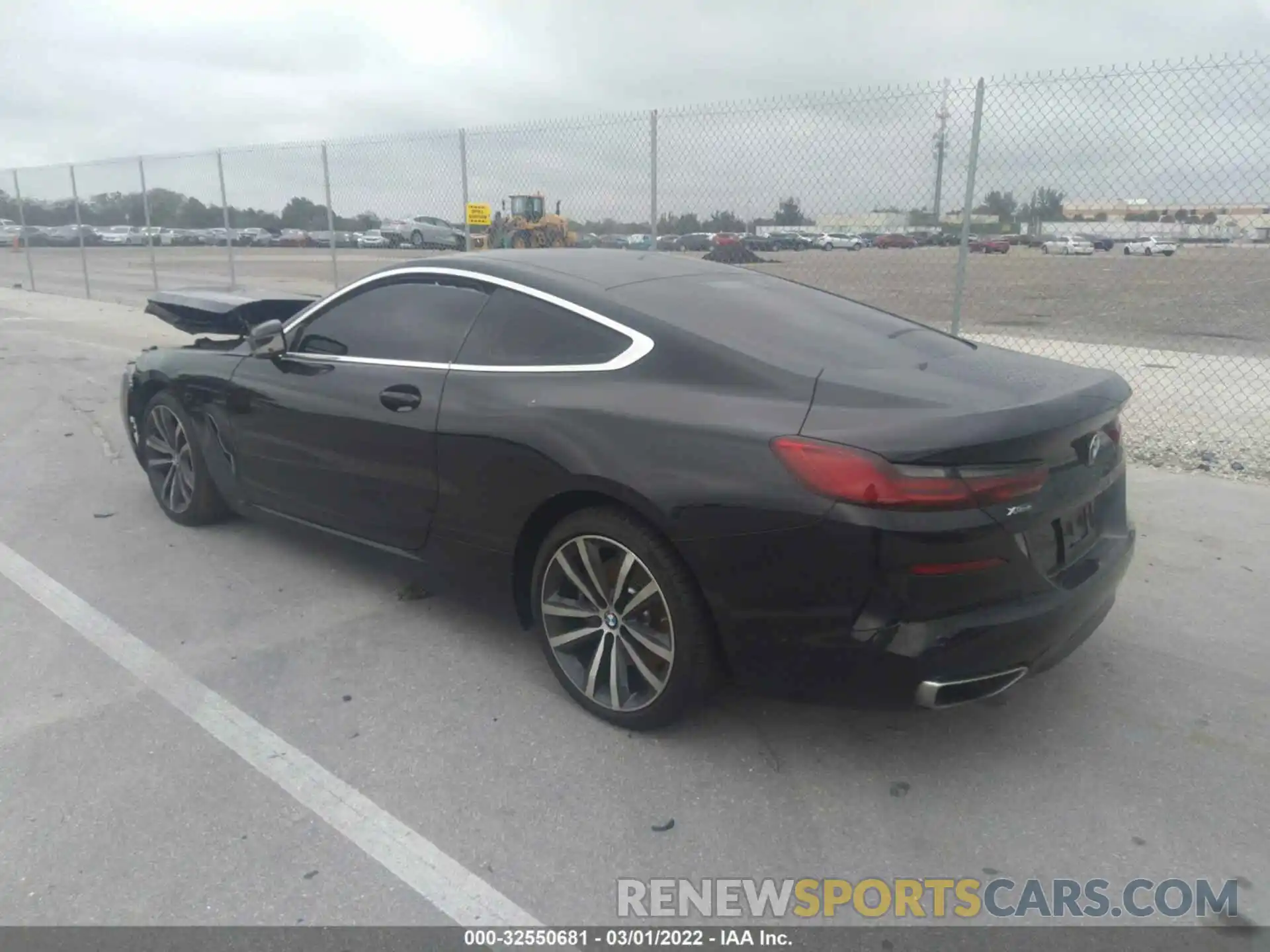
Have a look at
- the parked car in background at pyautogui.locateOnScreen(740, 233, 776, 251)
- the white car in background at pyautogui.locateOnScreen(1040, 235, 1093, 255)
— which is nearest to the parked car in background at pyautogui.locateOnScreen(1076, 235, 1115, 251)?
the white car in background at pyautogui.locateOnScreen(1040, 235, 1093, 255)

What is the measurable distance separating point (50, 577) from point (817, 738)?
12.2 feet

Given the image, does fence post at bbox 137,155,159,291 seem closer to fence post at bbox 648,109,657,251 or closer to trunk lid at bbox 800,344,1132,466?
fence post at bbox 648,109,657,251

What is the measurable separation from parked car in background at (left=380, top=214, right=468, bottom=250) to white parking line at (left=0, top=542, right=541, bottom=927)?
25.2 feet

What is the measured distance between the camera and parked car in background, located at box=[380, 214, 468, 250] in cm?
1145

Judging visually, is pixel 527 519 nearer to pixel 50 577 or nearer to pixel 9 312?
pixel 50 577

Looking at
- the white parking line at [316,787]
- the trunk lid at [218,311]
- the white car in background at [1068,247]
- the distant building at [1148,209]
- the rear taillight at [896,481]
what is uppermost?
the distant building at [1148,209]

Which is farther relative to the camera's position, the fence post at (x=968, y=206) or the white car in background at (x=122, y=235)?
the white car in background at (x=122, y=235)

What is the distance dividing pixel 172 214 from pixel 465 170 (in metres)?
11.2

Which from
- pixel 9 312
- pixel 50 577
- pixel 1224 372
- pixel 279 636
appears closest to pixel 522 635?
pixel 279 636

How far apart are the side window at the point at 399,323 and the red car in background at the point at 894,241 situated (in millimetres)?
4533

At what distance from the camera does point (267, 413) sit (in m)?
4.40

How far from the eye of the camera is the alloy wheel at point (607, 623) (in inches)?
122

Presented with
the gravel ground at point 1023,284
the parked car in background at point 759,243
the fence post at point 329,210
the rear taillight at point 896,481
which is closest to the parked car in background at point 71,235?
the gravel ground at point 1023,284

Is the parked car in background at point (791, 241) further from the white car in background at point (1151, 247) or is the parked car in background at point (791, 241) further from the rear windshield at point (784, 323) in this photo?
the rear windshield at point (784, 323)
